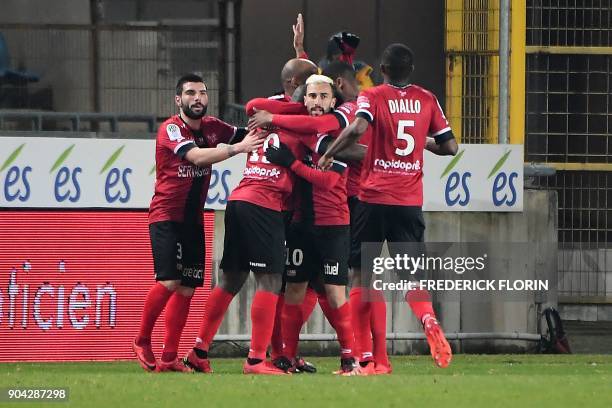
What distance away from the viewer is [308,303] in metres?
12.5

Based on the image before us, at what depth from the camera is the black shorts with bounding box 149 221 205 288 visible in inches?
480

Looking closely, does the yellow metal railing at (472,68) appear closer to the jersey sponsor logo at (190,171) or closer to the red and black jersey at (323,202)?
the jersey sponsor logo at (190,171)

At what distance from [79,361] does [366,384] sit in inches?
188

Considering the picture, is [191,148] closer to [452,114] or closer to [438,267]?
[438,267]

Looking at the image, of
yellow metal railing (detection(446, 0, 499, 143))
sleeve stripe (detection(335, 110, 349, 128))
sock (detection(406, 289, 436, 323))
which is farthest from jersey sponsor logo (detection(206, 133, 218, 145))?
yellow metal railing (detection(446, 0, 499, 143))

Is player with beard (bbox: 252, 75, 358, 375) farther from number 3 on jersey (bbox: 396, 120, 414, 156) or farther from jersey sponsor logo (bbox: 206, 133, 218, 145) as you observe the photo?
jersey sponsor logo (bbox: 206, 133, 218, 145)

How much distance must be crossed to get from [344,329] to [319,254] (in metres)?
0.53

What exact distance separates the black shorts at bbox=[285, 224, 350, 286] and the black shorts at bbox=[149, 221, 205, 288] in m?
0.68

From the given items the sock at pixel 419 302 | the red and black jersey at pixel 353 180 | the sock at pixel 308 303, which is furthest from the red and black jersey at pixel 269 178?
the sock at pixel 419 302

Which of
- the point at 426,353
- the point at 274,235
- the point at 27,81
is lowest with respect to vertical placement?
the point at 426,353

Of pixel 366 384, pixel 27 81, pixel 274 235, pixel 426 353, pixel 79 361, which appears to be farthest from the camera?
pixel 27 81

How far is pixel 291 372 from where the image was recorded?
12086 mm

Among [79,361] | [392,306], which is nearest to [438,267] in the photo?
[392,306]

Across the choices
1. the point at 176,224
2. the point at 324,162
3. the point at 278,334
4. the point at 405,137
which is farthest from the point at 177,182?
the point at 405,137
